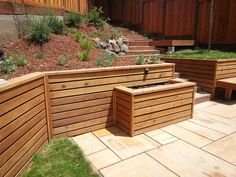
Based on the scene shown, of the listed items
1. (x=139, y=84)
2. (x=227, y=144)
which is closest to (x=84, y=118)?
(x=139, y=84)

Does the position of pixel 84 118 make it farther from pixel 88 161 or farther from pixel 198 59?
pixel 198 59

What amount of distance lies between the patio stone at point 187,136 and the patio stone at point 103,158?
3.61ft

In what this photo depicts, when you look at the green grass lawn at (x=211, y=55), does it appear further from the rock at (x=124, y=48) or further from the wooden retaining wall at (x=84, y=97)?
the wooden retaining wall at (x=84, y=97)

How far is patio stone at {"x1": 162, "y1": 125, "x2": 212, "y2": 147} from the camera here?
288cm

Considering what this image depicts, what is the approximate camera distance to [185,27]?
23.9 ft

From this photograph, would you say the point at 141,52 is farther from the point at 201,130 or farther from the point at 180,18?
the point at 201,130

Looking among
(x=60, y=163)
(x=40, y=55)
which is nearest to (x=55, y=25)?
(x=40, y=55)

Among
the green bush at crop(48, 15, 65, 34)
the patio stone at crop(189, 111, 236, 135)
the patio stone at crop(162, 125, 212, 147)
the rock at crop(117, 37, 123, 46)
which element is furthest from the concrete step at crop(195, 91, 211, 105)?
the green bush at crop(48, 15, 65, 34)

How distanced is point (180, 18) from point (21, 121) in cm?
679

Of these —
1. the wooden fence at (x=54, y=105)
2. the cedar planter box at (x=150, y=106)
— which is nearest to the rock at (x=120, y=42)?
the wooden fence at (x=54, y=105)

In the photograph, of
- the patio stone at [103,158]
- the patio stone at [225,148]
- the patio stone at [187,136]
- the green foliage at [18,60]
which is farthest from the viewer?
the green foliage at [18,60]

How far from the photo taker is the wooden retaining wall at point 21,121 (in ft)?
6.15

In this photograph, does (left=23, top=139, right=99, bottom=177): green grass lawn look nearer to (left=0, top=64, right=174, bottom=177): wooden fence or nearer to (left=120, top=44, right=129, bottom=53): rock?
(left=0, top=64, right=174, bottom=177): wooden fence

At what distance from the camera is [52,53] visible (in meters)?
3.91
